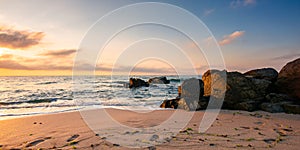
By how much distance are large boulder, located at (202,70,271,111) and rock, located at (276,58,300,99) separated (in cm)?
53

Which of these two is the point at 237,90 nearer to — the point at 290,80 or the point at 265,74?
the point at 290,80

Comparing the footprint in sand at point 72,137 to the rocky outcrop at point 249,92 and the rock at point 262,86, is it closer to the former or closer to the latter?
the rocky outcrop at point 249,92

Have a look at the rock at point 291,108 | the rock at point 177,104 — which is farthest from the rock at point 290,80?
the rock at point 177,104

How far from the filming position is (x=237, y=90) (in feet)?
29.4

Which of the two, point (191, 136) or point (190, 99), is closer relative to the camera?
point (191, 136)

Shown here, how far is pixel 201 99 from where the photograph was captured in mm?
9086


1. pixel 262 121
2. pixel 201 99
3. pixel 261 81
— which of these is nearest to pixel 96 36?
pixel 201 99

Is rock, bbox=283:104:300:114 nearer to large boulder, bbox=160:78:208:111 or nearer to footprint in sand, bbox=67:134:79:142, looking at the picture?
large boulder, bbox=160:78:208:111

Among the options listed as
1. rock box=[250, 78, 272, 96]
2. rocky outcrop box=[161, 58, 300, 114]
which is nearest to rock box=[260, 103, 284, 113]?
rocky outcrop box=[161, 58, 300, 114]

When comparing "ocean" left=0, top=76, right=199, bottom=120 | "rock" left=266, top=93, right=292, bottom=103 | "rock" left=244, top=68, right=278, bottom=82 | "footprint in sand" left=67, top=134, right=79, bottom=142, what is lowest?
"ocean" left=0, top=76, right=199, bottom=120

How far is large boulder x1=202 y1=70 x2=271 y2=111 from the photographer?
28.6 feet

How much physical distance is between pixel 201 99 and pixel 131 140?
533 cm

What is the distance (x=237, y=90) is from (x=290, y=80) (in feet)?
7.53

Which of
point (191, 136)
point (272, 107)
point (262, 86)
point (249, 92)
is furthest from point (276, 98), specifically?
point (191, 136)
